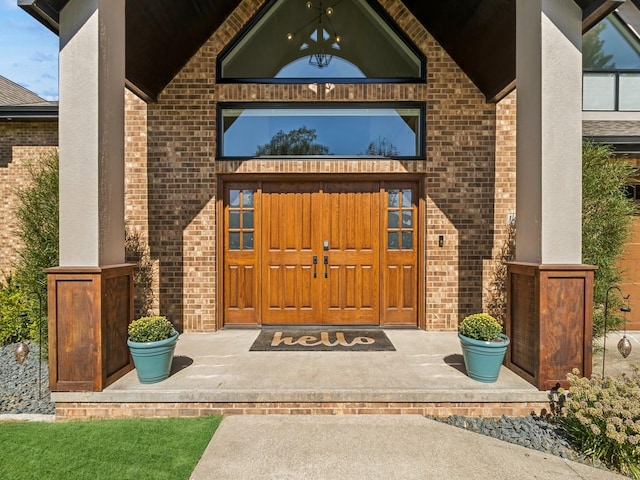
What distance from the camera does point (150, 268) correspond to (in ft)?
17.2

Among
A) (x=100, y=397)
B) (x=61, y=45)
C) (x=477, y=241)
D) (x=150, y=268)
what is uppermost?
(x=61, y=45)

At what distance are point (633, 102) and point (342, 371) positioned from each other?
269 inches

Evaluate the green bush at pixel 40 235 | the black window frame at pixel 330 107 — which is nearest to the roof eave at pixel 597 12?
the black window frame at pixel 330 107

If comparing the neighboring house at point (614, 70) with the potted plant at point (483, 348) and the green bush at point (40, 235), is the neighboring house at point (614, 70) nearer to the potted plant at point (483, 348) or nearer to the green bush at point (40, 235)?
the potted plant at point (483, 348)

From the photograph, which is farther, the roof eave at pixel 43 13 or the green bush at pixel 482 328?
the green bush at pixel 482 328

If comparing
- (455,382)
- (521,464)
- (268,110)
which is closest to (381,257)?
(455,382)

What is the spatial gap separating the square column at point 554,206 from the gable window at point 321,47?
6.72 ft

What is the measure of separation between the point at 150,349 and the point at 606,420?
12.6 ft

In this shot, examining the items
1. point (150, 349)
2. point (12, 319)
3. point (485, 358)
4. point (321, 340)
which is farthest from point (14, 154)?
point (485, 358)

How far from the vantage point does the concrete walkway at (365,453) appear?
100 inches

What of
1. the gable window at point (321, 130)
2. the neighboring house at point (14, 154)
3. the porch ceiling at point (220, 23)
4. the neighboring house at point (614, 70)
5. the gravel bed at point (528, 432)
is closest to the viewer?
the gravel bed at point (528, 432)

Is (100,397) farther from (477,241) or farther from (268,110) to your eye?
(477,241)

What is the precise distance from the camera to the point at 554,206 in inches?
134

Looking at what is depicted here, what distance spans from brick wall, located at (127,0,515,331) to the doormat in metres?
0.90
